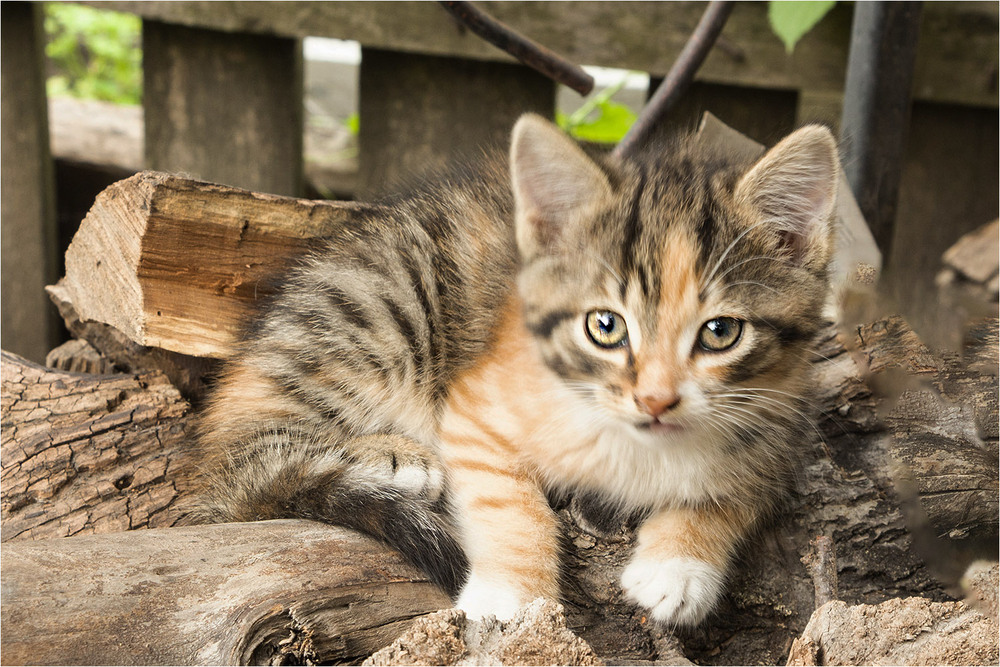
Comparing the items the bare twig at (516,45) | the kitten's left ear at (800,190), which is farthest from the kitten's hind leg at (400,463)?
the bare twig at (516,45)

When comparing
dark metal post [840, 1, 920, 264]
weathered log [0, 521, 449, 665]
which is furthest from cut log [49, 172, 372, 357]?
dark metal post [840, 1, 920, 264]

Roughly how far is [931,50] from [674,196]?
5.44 ft

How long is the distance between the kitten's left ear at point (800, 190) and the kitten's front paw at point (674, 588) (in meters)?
0.59

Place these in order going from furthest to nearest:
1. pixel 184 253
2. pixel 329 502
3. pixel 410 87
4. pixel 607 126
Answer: pixel 607 126
pixel 410 87
pixel 184 253
pixel 329 502

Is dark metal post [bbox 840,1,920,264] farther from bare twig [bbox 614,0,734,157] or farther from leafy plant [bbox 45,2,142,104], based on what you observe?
leafy plant [bbox 45,2,142,104]

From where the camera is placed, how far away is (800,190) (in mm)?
1411

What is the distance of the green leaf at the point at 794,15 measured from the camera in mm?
1932

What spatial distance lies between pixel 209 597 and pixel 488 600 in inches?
18.0

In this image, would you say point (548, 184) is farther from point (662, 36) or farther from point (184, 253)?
point (662, 36)

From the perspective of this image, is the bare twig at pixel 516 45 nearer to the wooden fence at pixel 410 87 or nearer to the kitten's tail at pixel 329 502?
the wooden fence at pixel 410 87

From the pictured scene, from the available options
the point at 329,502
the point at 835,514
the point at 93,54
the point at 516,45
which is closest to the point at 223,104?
the point at 516,45

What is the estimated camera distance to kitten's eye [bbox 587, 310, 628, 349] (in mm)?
1389

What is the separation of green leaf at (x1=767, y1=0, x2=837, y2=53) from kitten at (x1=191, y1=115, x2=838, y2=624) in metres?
0.51

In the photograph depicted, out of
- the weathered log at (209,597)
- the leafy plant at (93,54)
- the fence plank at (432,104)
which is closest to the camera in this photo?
the weathered log at (209,597)
